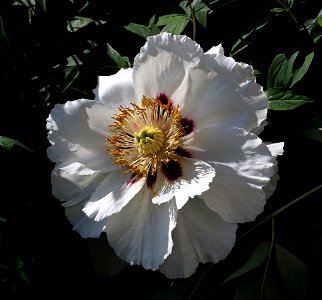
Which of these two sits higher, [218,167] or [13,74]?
[13,74]

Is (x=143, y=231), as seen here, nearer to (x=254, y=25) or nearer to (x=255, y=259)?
(x=255, y=259)

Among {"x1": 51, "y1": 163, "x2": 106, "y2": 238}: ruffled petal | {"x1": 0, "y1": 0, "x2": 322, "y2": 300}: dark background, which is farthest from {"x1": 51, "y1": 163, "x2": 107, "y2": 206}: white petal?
{"x1": 0, "y1": 0, "x2": 322, "y2": 300}: dark background

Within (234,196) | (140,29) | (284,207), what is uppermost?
(140,29)

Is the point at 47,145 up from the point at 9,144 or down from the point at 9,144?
down

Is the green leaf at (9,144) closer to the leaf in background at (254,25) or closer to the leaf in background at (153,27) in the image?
the leaf in background at (153,27)

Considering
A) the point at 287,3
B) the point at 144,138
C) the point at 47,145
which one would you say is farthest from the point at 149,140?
the point at 287,3

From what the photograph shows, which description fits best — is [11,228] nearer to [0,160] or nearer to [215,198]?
[0,160]

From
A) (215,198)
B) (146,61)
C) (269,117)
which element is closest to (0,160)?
(146,61)
